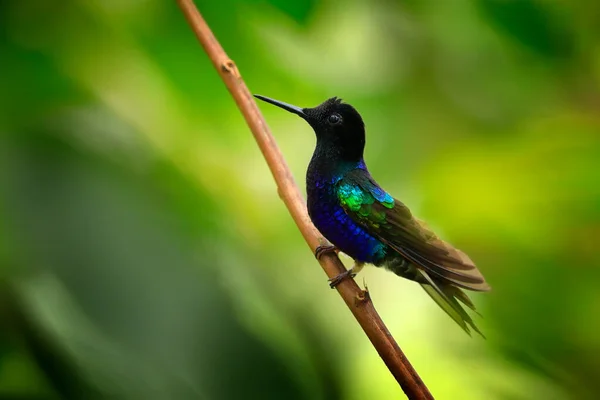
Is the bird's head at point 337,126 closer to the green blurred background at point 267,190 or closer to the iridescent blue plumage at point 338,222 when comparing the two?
the iridescent blue plumage at point 338,222

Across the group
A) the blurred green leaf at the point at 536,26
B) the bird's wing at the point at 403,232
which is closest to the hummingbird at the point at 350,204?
the bird's wing at the point at 403,232

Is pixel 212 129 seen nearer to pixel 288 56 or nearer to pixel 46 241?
pixel 288 56

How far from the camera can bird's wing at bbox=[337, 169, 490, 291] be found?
14.8 inches

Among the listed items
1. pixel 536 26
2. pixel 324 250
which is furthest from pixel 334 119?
pixel 536 26

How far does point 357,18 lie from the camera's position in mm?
990

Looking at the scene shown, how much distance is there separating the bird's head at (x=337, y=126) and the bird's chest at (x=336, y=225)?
0.03 metres

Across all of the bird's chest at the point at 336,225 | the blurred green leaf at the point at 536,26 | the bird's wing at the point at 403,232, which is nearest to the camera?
the bird's wing at the point at 403,232

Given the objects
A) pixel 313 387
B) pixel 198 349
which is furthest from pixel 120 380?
pixel 313 387

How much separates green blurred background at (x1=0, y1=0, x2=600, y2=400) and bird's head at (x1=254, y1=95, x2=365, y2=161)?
0.45 feet

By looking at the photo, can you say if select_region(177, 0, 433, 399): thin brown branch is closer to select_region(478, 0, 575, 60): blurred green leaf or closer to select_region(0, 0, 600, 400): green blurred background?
select_region(0, 0, 600, 400): green blurred background

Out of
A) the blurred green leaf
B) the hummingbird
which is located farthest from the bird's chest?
the blurred green leaf

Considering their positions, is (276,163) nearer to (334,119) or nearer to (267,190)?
(334,119)

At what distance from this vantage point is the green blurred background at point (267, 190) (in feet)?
1.85

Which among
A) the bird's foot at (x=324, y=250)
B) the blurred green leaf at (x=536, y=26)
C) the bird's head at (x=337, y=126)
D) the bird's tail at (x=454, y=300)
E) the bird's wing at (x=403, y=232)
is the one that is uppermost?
the blurred green leaf at (x=536, y=26)
